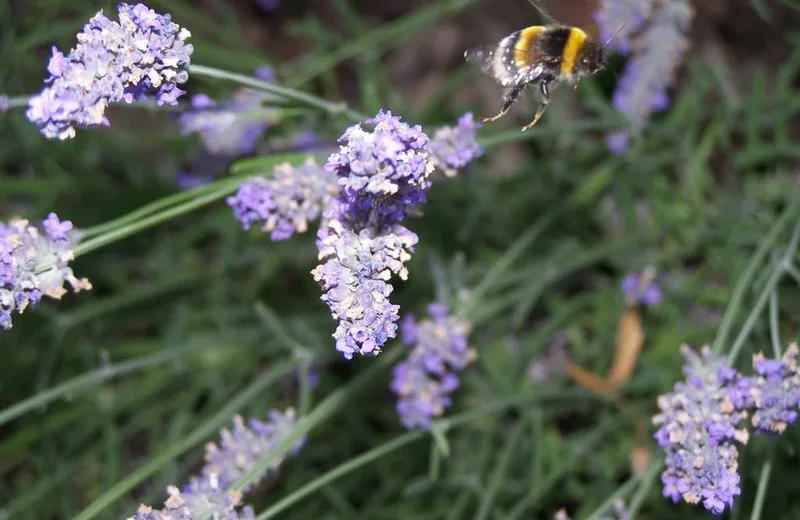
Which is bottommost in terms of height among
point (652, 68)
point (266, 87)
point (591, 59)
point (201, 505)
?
point (201, 505)

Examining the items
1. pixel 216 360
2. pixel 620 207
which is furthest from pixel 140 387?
pixel 620 207

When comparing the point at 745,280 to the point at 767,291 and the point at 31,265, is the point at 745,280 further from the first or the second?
the point at 31,265

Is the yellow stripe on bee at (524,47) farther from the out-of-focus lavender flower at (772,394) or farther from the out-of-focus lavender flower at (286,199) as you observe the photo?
the out-of-focus lavender flower at (772,394)

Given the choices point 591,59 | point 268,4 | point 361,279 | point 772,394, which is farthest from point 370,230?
point 268,4

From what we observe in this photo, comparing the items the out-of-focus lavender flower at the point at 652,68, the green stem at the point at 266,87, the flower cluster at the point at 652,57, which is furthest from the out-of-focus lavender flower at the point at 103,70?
the out-of-focus lavender flower at the point at 652,68

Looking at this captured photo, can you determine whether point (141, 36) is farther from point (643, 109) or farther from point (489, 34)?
point (489, 34)

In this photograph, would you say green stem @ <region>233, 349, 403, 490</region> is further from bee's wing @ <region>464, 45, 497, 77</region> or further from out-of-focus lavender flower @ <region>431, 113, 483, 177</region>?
bee's wing @ <region>464, 45, 497, 77</region>

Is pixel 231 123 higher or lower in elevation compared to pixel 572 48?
higher
